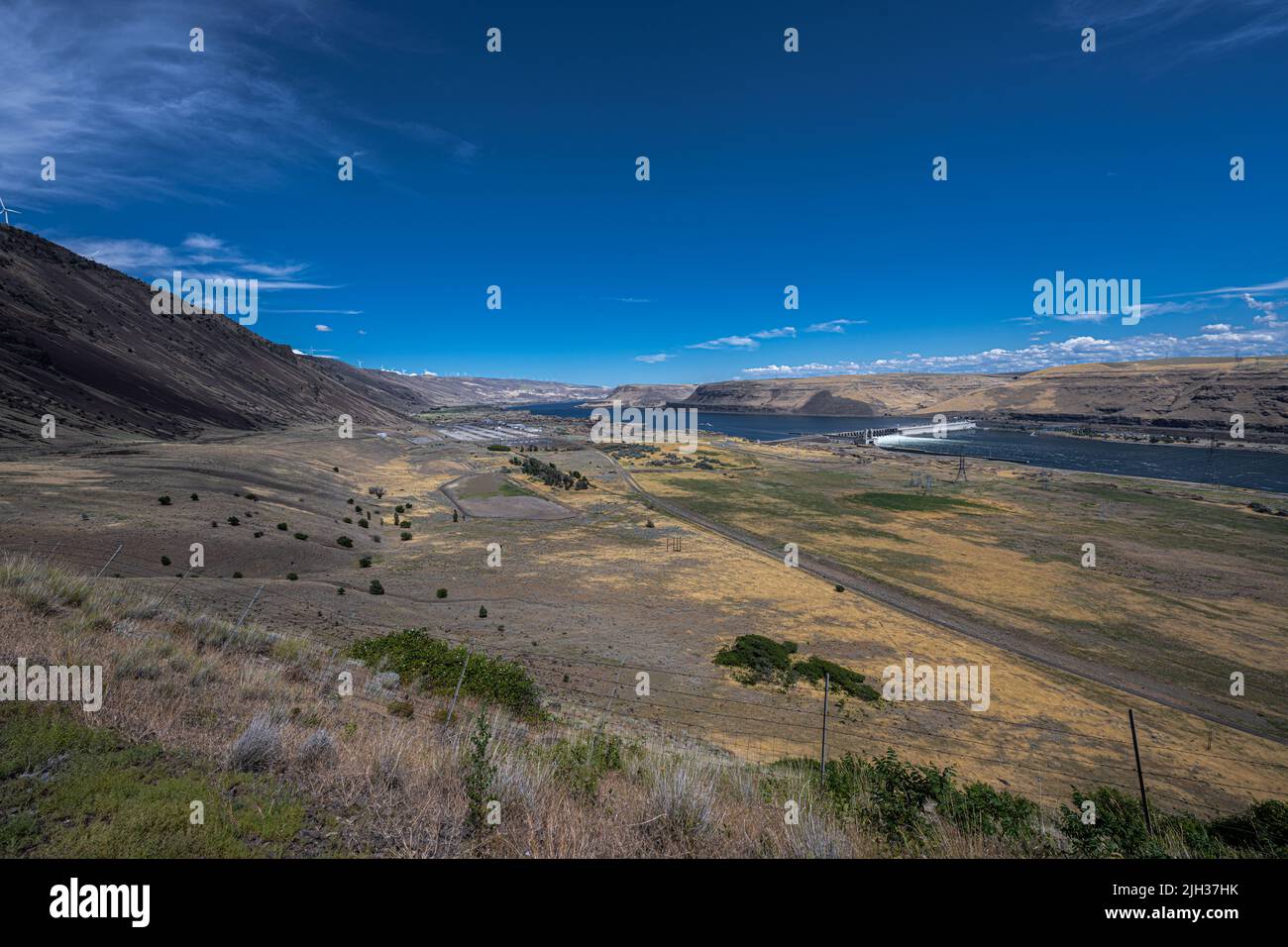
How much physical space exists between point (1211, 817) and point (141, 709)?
2583cm

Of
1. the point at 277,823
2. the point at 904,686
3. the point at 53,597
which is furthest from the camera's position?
the point at 904,686

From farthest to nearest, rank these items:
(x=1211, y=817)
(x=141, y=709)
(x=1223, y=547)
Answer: (x=1223, y=547)
(x=1211, y=817)
(x=141, y=709)

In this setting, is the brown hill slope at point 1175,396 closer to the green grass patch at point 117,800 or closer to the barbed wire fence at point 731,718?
the barbed wire fence at point 731,718

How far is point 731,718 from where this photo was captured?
62.4 feet

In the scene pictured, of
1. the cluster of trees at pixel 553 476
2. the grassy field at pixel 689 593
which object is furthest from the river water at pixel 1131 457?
the cluster of trees at pixel 553 476

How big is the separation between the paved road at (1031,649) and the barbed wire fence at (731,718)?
394cm

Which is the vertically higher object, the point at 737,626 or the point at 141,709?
the point at 141,709

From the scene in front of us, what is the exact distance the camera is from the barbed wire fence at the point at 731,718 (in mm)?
15883

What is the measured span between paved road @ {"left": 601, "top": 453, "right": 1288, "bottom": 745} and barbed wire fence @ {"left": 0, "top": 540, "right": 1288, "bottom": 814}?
3941 millimetres

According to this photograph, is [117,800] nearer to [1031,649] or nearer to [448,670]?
[448,670]
